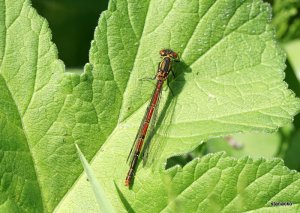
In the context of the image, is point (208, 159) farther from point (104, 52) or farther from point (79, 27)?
point (79, 27)

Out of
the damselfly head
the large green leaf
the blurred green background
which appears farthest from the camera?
the blurred green background

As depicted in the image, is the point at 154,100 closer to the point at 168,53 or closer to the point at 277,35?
the point at 168,53

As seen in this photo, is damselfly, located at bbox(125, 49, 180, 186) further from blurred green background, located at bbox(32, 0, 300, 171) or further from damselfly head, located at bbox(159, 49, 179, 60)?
blurred green background, located at bbox(32, 0, 300, 171)

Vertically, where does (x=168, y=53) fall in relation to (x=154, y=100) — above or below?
above

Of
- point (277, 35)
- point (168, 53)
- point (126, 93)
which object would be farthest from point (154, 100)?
point (277, 35)

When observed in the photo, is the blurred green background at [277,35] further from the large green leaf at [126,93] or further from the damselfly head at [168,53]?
the damselfly head at [168,53]

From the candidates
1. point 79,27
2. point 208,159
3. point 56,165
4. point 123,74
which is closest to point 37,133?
point 56,165

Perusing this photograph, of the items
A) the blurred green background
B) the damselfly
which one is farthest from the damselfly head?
the blurred green background
